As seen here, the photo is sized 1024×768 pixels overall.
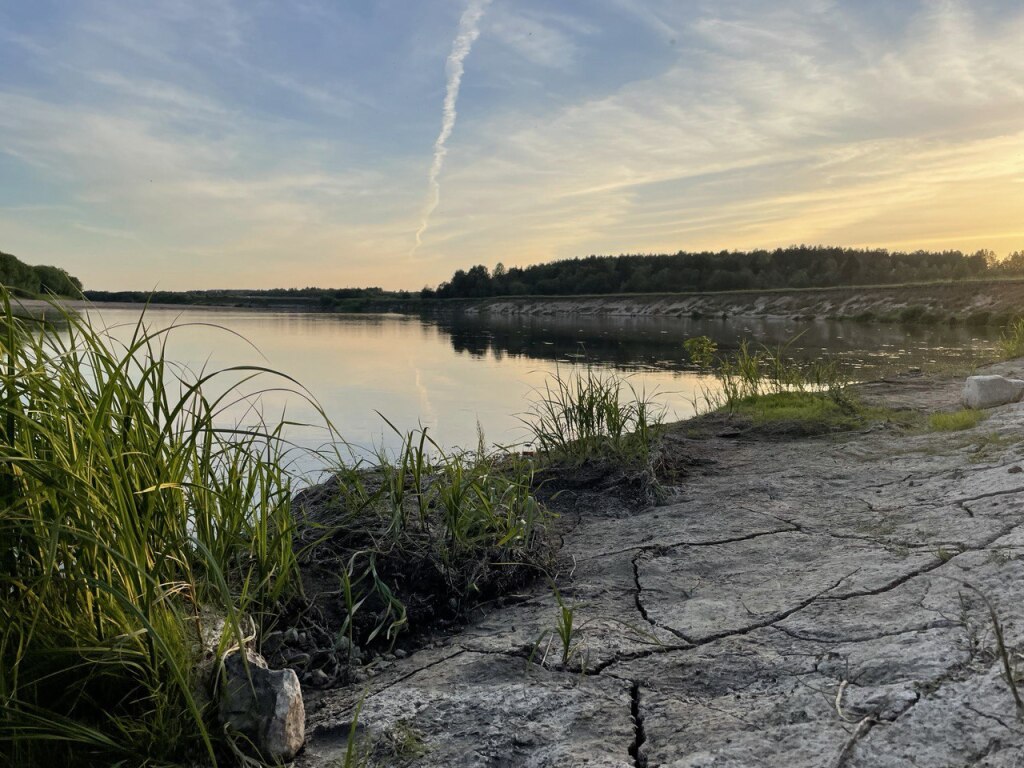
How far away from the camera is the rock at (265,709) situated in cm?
169

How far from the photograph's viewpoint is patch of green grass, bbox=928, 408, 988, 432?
491 centimetres

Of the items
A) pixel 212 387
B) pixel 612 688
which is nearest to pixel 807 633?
pixel 612 688

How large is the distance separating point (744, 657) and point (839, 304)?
37.8 metres

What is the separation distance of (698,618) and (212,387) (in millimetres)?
8469

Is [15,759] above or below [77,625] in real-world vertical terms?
below

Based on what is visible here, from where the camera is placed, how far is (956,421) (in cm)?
500

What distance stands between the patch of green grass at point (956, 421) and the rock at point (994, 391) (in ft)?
1.90

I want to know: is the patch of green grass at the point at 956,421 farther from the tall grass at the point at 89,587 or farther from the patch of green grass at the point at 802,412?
the tall grass at the point at 89,587

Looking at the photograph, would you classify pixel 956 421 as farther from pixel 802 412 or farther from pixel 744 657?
pixel 744 657

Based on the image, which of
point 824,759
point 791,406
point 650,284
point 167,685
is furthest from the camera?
point 650,284

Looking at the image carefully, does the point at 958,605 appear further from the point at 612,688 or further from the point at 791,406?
the point at 791,406

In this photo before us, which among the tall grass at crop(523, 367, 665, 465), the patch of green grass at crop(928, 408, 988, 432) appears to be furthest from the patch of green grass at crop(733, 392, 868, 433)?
the tall grass at crop(523, 367, 665, 465)

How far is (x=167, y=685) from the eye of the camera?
1.62 m

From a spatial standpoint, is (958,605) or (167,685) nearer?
(167,685)
